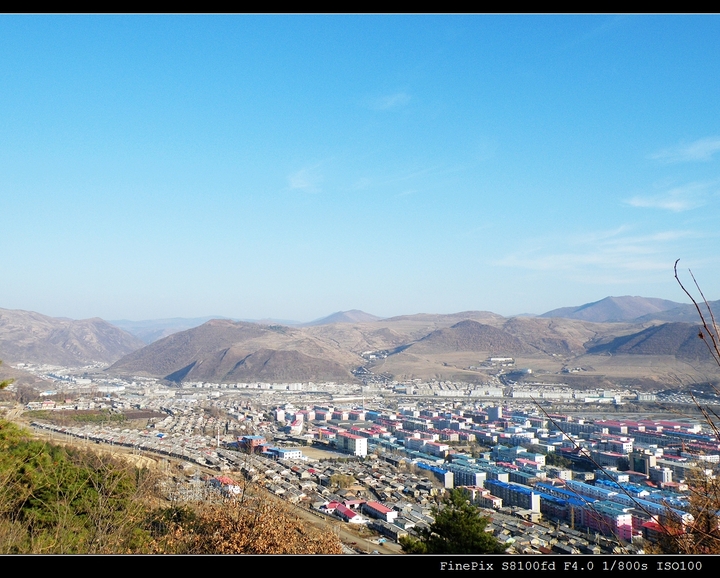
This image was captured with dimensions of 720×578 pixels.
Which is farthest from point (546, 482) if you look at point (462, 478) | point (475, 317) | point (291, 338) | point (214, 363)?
point (475, 317)

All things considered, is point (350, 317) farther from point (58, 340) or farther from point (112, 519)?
point (112, 519)

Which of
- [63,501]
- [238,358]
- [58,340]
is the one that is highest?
[58,340]

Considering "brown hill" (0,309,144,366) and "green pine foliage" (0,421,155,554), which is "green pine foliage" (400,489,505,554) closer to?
"green pine foliage" (0,421,155,554)

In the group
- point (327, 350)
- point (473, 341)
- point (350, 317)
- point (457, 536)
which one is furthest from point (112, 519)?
point (350, 317)

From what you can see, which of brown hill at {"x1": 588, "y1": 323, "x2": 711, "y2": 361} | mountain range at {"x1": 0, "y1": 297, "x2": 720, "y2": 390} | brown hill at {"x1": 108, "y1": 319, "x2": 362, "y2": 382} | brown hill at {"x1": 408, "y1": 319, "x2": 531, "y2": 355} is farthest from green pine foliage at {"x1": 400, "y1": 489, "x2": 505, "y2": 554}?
brown hill at {"x1": 408, "y1": 319, "x2": 531, "y2": 355}

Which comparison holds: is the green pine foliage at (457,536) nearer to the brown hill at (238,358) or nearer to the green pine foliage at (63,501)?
the green pine foliage at (63,501)

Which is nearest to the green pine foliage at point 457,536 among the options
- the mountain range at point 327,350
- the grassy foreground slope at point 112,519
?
the grassy foreground slope at point 112,519
